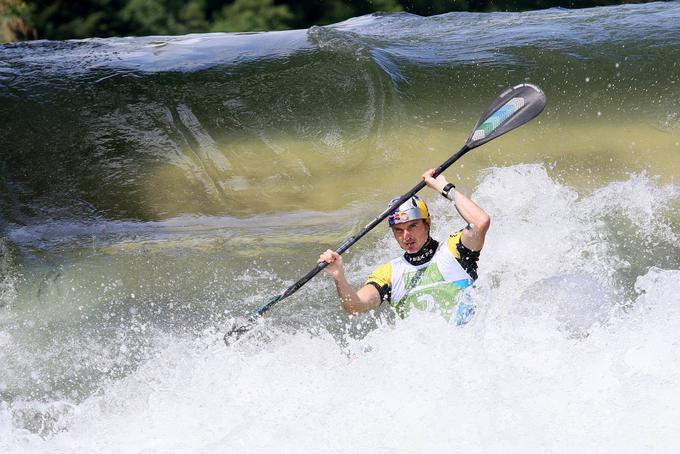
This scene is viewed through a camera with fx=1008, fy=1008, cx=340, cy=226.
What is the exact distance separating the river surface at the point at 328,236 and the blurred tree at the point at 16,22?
17.6ft

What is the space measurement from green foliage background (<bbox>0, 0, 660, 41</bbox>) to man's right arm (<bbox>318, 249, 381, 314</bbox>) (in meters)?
9.01

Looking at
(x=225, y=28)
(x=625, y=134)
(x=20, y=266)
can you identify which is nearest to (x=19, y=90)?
(x=20, y=266)

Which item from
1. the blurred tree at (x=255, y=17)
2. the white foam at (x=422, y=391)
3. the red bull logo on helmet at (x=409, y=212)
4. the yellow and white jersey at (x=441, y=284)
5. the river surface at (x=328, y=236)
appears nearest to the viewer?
the white foam at (x=422, y=391)

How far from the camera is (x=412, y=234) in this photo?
170 inches

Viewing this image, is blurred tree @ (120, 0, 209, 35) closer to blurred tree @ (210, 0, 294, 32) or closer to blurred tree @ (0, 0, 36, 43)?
blurred tree @ (210, 0, 294, 32)

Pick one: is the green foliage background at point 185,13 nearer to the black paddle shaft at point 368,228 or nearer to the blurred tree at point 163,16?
the blurred tree at point 163,16

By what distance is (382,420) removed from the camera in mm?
3822

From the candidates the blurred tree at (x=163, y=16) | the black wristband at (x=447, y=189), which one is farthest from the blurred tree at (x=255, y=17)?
the black wristband at (x=447, y=189)

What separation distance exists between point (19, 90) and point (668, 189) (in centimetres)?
438

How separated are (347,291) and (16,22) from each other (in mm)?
10318

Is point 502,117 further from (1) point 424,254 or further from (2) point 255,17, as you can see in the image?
(2) point 255,17

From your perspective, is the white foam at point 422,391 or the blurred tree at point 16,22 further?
the blurred tree at point 16,22

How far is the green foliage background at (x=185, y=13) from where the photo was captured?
1303 centimetres

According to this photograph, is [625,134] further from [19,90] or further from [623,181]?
[19,90]
